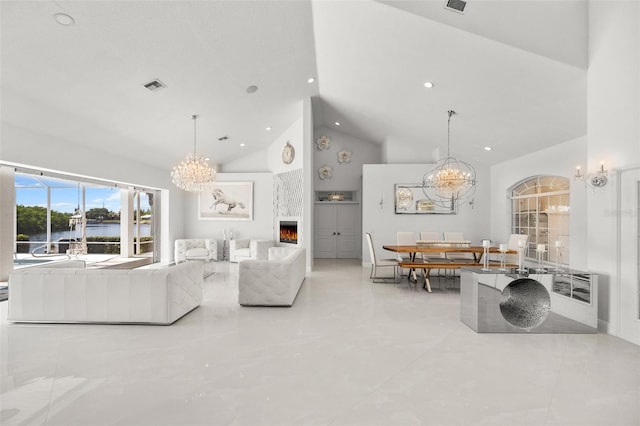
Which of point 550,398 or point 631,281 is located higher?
point 631,281

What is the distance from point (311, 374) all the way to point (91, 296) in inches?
111

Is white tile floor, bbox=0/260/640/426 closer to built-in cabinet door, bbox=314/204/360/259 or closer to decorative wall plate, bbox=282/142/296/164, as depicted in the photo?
decorative wall plate, bbox=282/142/296/164

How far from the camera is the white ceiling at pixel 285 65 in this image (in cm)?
378

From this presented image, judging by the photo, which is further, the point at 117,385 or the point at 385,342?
the point at 385,342

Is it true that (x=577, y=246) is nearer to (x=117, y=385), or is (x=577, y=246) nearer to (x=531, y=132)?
(x=531, y=132)

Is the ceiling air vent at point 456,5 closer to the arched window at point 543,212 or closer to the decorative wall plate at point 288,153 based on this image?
the arched window at point 543,212

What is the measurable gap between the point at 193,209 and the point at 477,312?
27.3ft

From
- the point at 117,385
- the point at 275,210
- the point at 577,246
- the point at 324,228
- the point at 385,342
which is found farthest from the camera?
the point at 324,228

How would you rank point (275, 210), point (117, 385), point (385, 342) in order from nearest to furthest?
1. point (117, 385)
2. point (385, 342)
3. point (275, 210)

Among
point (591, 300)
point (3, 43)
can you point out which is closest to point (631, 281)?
point (591, 300)

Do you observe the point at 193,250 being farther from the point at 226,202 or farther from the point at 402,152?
the point at 402,152

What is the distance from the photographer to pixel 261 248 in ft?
28.2

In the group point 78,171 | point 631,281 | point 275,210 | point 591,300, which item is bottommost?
point 591,300

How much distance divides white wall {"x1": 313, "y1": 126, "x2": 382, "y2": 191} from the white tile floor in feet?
20.4
